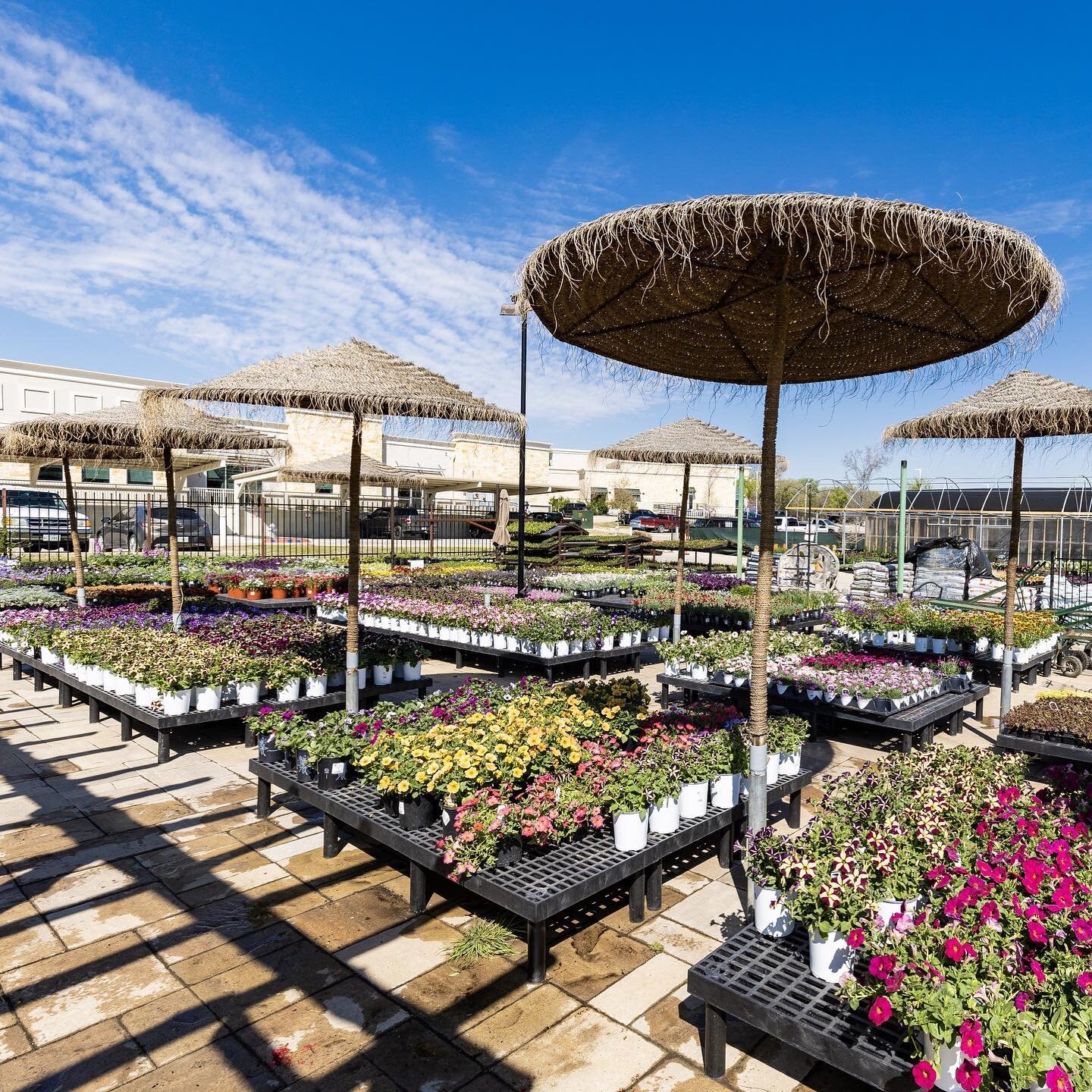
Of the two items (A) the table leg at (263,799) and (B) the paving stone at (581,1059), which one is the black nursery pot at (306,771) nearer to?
(A) the table leg at (263,799)

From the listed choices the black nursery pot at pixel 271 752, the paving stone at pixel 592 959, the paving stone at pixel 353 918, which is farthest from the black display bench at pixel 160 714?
the paving stone at pixel 592 959

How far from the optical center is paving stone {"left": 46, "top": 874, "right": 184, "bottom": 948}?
3.33 meters

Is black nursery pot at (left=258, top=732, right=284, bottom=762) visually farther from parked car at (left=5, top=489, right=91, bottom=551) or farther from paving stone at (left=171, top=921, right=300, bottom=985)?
parked car at (left=5, top=489, right=91, bottom=551)

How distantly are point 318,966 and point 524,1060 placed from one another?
103cm

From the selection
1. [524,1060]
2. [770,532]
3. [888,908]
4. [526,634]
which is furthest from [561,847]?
[526,634]

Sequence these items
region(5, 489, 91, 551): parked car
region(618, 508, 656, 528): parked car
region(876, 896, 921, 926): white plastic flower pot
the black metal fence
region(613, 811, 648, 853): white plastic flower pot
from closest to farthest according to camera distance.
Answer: region(876, 896, 921, 926): white plastic flower pot → region(613, 811, 648, 853): white plastic flower pot → region(5, 489, 91, 551): parked car → the black metal fence → region(618, 508, 656, 528): parked car

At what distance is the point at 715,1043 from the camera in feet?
8.27

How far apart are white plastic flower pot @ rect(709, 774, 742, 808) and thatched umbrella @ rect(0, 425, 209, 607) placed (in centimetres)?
865

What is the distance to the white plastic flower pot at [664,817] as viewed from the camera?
3.58m

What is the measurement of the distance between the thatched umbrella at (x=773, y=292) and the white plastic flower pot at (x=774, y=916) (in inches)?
25.9

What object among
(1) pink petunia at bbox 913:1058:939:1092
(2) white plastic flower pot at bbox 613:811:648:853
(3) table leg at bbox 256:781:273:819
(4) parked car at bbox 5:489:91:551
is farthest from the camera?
(4) parked car at bbox 5:489:91:551

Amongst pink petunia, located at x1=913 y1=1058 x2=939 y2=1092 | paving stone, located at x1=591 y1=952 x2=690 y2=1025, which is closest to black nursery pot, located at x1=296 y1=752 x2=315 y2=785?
paving stone, located at x1=591 y1=952 x2=690 y2=1025

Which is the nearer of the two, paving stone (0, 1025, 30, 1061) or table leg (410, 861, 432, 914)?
paving stone (0, 1025, 30, 1061)

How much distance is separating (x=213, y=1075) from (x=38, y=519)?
22193 millimetres
